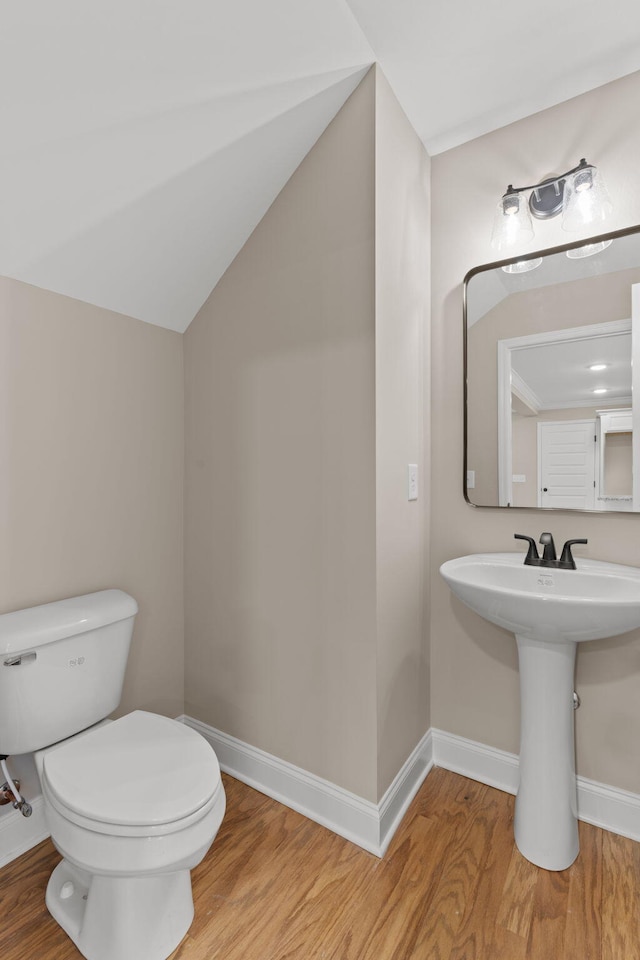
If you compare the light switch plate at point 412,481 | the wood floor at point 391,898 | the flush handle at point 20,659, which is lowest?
the wood floor at point 391,898

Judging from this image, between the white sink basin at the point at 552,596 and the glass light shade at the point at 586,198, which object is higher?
the glass light shade at the point at 586,198

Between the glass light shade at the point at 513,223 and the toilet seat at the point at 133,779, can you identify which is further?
the glass light shade at the point at 513,223

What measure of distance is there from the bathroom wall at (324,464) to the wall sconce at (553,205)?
29 centimetres

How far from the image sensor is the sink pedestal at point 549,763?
4.50 ft

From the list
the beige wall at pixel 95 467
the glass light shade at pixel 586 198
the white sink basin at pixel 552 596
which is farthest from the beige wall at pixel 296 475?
the glass light shade at pixel 586 198

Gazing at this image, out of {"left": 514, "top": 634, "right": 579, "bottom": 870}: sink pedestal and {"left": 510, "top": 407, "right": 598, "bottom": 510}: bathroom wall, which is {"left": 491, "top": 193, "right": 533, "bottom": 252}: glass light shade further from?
{"left": 514, "top": 634, "right": 579, "bottom": 870}: sink pedestal

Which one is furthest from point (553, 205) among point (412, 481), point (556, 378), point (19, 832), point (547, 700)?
point (19, 832)

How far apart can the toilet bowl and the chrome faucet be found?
110 cm

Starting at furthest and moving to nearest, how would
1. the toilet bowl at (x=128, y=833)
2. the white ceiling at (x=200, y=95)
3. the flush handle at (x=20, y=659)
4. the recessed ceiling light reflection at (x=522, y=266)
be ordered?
the recessed ceiling light reflection at (x=522, y=266), the flush handle at (x=20, y=659), the white ceiling at (x=200, y=95), the toilet bowl at (x=128, y=833)

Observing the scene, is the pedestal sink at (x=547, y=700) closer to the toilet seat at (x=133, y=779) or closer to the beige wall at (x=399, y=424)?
the beige wall at (x=399, y=424)

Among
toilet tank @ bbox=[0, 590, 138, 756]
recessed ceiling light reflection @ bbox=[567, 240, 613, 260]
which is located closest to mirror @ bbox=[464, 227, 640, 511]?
recessed ceiling light reflection @ bbox=[567, 240, 613, 260]

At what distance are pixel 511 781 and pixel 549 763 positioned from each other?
364 mm

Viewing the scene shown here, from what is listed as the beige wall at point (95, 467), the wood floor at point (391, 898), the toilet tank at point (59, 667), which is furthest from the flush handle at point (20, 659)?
the wood floor at point (391, 898)

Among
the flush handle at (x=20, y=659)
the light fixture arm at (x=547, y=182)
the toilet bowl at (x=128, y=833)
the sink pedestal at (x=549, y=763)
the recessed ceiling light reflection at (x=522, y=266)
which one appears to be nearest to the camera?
the toilet bowl at (x=128, y=833)
